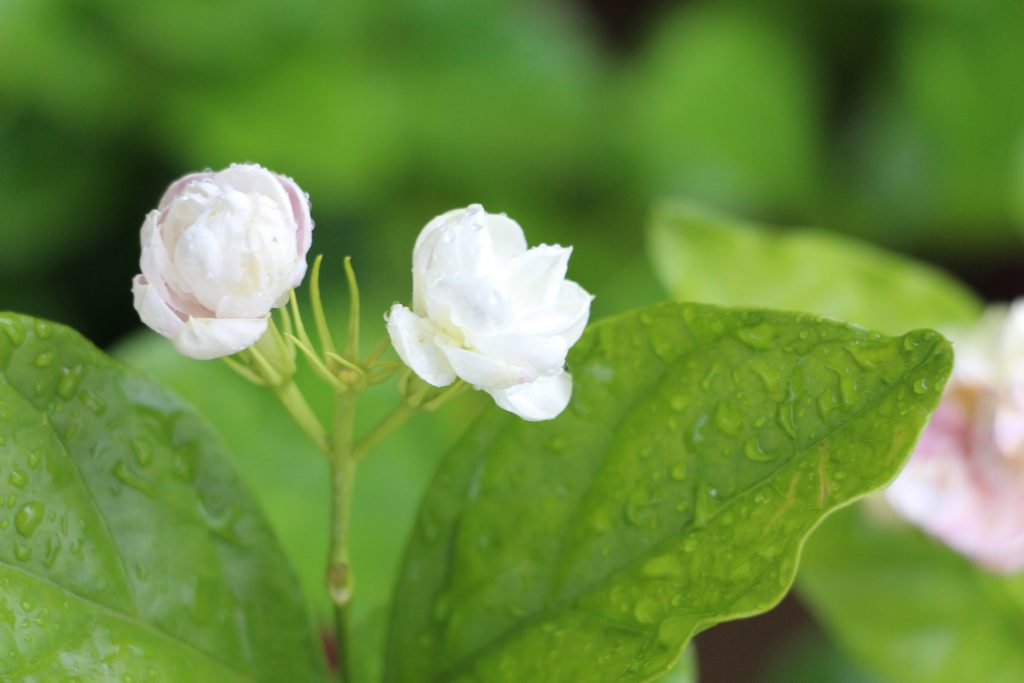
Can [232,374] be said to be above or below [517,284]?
below

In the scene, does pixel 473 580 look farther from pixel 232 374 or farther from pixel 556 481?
pixel 232 374

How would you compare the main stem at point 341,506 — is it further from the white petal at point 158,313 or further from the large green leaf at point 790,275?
the large green leaf at point 790,275

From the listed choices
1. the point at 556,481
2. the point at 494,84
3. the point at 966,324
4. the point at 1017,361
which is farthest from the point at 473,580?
the point at 494,84

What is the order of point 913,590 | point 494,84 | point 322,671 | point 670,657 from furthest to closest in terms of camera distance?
point 494,84 → point 913,590 → point 322,671 → point 670,657

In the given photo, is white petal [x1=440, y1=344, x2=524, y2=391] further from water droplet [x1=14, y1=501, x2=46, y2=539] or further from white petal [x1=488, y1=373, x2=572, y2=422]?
water droplet [x1=14, y1=501, x2=46, y2=539]

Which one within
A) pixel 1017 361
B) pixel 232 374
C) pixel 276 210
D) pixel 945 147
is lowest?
pixel 945 147

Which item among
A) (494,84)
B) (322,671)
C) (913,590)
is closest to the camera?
(322,671)

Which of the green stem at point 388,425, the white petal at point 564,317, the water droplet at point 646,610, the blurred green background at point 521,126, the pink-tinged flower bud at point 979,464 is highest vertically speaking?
the white petal at point 564,317

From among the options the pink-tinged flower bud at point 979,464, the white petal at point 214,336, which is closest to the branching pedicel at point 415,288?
the white petal at point 214,336
